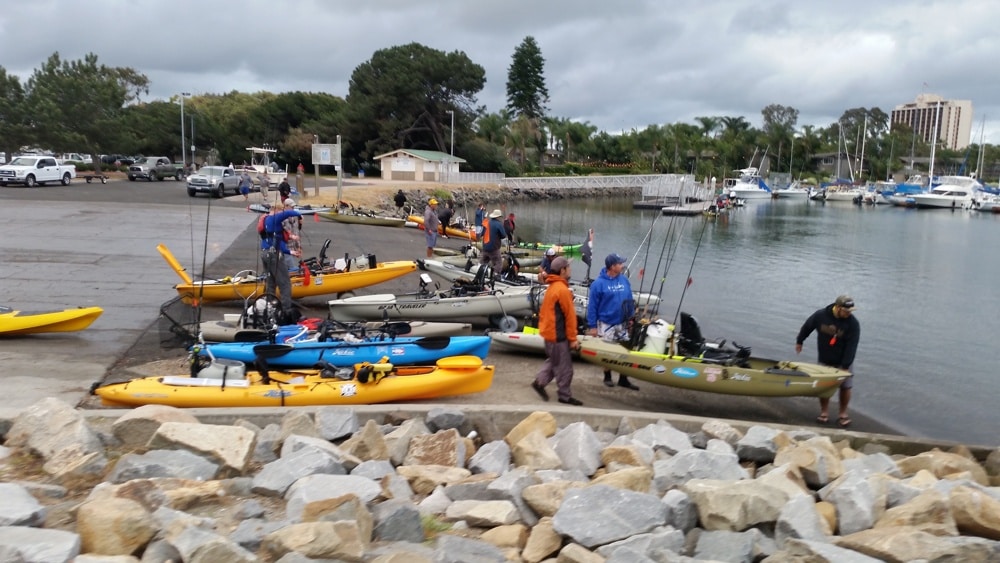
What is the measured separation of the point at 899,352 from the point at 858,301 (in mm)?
6082

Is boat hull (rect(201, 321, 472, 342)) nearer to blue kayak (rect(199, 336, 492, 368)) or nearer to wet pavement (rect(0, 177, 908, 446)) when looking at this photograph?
blue kayak (rect(199, 336, 492, 368))

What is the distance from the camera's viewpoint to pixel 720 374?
912cm

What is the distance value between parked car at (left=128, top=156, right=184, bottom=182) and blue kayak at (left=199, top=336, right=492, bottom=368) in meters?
44.7

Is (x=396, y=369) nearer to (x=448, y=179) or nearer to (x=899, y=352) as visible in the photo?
(x=899, y=352)

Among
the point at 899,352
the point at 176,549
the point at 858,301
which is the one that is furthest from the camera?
the point at 858,301

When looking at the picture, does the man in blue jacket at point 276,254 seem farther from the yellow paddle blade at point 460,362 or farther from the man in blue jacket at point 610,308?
the man in blue jacket at point 610,308

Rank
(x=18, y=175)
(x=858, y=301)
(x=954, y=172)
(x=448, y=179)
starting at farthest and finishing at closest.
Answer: (x=954, y=172) → (x=448, y=179) → (x=18, y=175) → (x=858, y=301)

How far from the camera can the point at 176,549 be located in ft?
14.4

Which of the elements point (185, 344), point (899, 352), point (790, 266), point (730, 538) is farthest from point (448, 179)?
point (730, 538)

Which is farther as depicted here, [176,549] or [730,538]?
[730,538]

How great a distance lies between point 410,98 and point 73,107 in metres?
29.1

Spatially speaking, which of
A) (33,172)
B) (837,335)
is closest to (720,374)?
(837,335)

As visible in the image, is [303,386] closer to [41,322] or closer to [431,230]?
[41,322]

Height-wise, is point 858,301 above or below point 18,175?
below
